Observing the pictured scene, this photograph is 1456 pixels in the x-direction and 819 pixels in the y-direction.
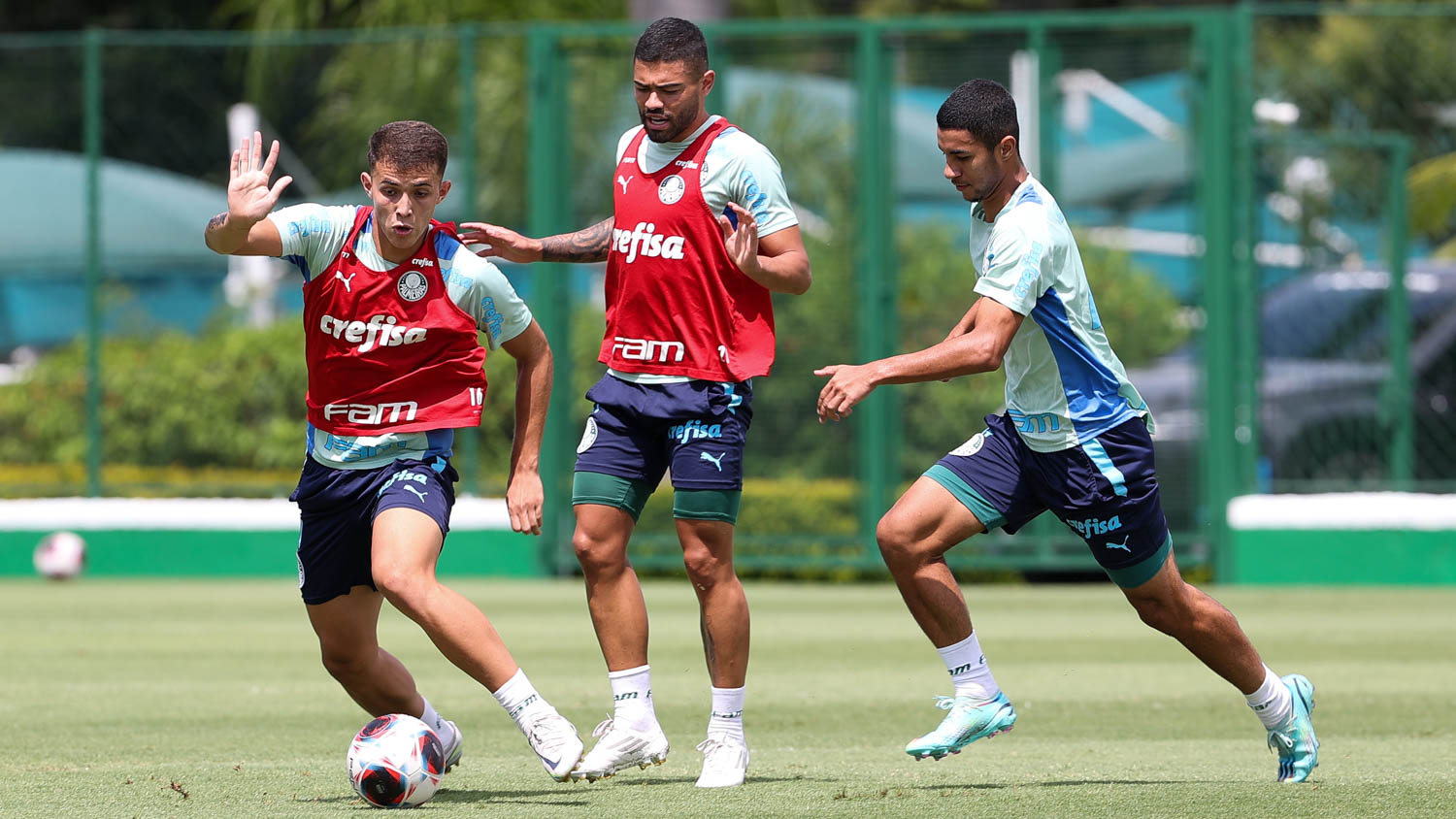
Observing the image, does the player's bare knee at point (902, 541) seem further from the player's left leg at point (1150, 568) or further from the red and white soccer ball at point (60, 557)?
the red and white soccer ball at point (60, 557)

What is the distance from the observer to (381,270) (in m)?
5.93

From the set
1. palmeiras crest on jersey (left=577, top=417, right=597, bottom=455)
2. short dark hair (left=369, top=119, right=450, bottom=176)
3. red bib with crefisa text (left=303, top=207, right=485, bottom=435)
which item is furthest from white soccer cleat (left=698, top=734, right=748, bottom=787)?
short dark hair (left=369, top=119, right=450, bottom=176)

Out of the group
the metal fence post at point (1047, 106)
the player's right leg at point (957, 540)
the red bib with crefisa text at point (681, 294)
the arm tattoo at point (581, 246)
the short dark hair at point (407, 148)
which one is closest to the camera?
the short dark hair at point (407, 148)

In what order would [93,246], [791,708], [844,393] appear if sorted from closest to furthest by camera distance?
[844,393]
[791,708]
[93,246]

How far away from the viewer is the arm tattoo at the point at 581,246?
21.2 feet

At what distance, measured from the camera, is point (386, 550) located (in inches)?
222

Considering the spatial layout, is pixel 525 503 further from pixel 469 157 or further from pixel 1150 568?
pixel 469 157

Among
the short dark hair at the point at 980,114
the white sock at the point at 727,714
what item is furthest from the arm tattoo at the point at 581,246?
the white sock at the point at 727,714

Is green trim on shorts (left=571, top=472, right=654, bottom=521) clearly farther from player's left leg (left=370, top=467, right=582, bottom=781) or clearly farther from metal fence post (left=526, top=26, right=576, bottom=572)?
metal fence post (left=526, top=26, right=576, bottom=572)

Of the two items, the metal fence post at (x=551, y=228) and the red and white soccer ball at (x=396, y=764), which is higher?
the metal fence post at (x=551, y=228)

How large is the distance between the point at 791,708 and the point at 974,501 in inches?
91.5

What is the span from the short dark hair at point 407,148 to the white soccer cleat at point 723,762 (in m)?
1.85

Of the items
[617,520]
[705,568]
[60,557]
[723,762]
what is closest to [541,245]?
[617,520]

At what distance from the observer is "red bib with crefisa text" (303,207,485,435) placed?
5906 mm
